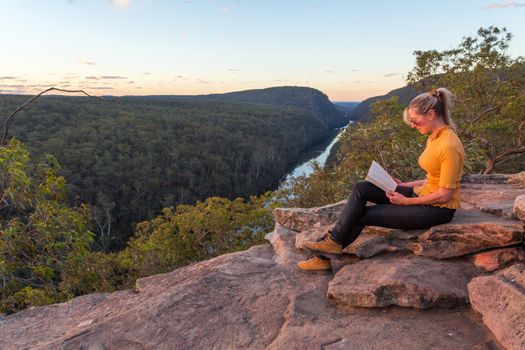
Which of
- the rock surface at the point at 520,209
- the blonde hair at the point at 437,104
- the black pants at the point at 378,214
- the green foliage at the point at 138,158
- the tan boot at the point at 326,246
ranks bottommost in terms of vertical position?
the green foliage at the point at 138,158

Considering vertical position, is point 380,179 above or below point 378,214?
above

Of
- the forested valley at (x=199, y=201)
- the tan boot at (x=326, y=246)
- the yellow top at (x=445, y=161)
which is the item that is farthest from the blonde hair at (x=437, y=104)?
the forested valley at (x=199, y=201)

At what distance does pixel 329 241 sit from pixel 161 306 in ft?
6.78

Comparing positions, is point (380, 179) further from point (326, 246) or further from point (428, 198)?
point (326, 246)

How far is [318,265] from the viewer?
455 cm

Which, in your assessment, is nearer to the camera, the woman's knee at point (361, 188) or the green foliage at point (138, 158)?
the woman's knee at point (361, 188)

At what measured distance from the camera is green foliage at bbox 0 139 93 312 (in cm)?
632

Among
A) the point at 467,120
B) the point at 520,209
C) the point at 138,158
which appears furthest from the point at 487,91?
the point at 138,158

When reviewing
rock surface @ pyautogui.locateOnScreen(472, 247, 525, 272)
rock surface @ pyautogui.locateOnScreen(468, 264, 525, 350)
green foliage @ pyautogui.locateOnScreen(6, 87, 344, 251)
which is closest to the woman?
rock surface @ pyautogui.locateOnScreen(472, 247, 525, 272)

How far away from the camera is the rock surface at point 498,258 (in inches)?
154

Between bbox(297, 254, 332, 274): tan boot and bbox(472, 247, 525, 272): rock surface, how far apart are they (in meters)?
1.61

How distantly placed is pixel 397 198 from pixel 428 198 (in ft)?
1.00

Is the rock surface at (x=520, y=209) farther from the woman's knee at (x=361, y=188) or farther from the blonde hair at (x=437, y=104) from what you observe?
the woman's knee at (x=361, y=188)

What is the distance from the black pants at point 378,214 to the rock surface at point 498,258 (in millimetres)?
529
